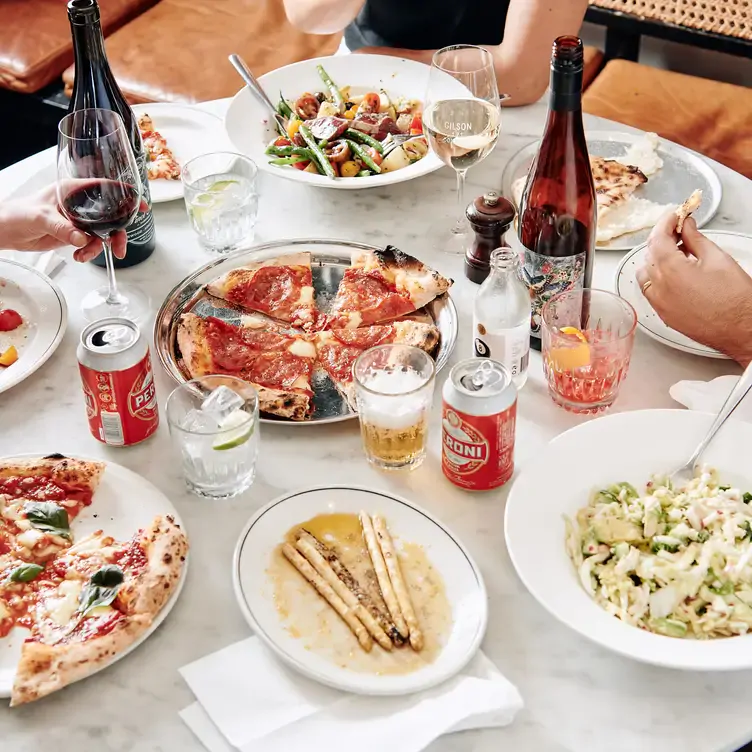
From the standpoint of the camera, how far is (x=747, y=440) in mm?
1190

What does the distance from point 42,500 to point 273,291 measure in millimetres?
538

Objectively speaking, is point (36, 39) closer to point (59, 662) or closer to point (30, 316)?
point (30, 316)

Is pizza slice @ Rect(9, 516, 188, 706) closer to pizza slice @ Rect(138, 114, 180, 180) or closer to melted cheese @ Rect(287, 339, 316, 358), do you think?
melted cheese @ Rect(287, 339, 316, 358)

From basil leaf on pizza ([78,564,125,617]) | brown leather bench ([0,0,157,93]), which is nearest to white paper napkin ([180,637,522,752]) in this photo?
basil leaf on pizza ([78,564,125,617])

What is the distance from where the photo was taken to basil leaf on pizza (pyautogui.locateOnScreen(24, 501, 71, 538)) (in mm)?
1146

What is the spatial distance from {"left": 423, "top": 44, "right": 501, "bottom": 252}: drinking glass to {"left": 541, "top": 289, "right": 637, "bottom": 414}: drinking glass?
38cm

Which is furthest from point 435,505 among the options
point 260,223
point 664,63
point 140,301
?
point 664,63

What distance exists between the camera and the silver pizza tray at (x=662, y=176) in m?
1.72

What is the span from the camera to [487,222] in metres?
1.50

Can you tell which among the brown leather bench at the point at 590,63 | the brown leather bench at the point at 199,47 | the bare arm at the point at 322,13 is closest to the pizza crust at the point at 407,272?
the bare arm at the point at 322,13

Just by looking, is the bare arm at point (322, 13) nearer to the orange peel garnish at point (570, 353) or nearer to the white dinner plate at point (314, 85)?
the white dinner plate at point (314, 85)

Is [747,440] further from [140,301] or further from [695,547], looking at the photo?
[140,301]

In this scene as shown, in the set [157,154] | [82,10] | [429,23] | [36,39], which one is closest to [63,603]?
[82,10]

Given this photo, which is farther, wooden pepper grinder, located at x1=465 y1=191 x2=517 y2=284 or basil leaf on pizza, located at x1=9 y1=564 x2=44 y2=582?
wooden pepper grinder, located at x1=465 y1=191 x2=517 y2=284
